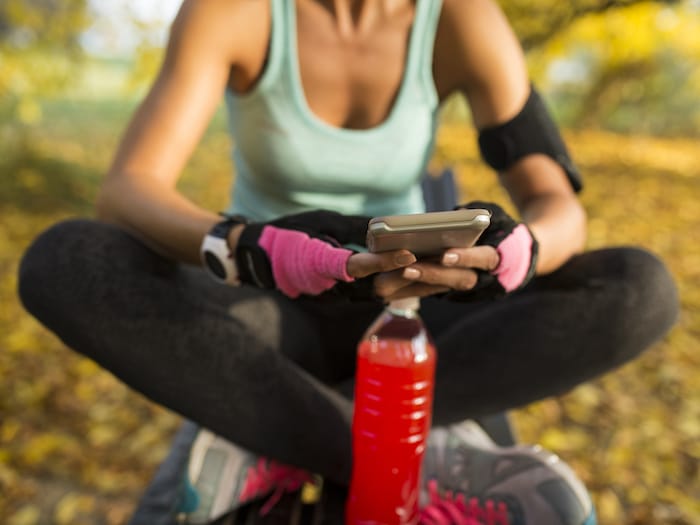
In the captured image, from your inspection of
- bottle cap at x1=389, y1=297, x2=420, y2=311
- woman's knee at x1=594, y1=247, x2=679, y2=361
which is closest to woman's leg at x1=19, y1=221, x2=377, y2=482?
bottle cap at x1=389, y1=297, x2=420, y2=311

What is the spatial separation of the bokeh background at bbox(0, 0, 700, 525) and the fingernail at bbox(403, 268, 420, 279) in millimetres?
1343

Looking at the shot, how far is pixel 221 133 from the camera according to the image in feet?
28.9

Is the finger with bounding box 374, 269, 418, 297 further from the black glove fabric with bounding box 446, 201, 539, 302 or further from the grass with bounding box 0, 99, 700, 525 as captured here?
the grass with bounding box 0, 99, 700, 525

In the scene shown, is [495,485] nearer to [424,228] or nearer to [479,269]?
[479,269]

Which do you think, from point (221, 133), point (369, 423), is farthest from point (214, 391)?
point (221, 133)

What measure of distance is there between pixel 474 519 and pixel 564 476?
0.21m

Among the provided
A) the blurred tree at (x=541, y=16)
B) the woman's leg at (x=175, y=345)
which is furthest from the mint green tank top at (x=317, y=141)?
the blurred tree at (x=541, y=16)

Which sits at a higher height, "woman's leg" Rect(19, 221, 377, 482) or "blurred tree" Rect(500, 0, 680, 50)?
"woman's leg" Rect(19, 221, 377, 482)

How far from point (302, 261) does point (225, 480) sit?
1.82 feet

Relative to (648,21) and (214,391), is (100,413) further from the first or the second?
(648,21)

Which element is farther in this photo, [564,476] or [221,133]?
[221,133]

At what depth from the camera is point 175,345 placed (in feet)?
4.25

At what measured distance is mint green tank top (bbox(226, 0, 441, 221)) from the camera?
157 cm

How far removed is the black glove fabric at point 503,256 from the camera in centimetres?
118
